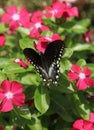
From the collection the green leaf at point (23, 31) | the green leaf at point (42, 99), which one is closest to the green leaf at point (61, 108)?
the green leaf at point (42, 99)

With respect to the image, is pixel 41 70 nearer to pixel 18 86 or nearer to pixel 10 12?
pixel 18 86

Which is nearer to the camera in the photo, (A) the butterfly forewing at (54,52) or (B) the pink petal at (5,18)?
(A) the butterfly forewing at (54,52)

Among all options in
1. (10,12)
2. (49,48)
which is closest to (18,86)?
(49,48)

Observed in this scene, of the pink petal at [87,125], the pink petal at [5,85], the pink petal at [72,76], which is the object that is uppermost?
the pink petal at [5,85]

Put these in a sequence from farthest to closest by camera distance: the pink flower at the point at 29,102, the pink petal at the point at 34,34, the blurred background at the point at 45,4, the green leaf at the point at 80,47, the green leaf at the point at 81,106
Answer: the blurred background at the point at 45,4
the green leaf at the point at 80,47
the pink petal at the point at 34,34
the pink flower at the point at 29,102
the green leaf at the point at 81,106

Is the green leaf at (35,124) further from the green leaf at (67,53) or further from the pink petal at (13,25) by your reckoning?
the pink petal at (13,25)

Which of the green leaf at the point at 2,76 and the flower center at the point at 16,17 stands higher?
the flower center at the point at 16,17
